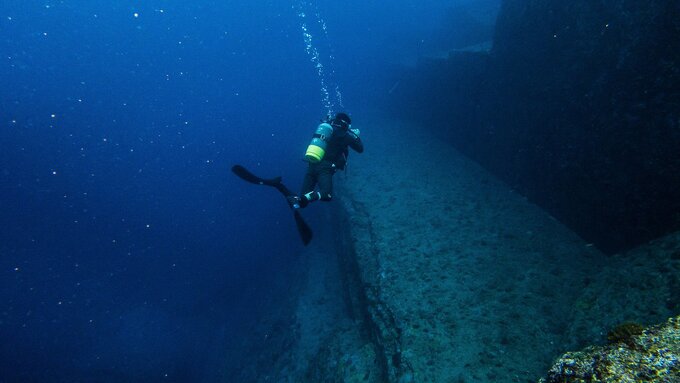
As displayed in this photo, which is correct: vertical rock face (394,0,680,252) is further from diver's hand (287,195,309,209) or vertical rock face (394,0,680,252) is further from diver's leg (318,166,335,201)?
diver's hand (287,195,309,209)

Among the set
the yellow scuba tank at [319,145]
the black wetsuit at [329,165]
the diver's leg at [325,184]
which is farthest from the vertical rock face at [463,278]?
the yellow scuba tank at [319,145]

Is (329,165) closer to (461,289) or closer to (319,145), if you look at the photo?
(319,145)

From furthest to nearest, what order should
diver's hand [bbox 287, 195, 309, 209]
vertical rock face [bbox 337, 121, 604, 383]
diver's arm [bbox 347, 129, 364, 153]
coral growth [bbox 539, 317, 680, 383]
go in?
diver's arm [bbox 347, 129, 364, 153]
diver's hand [bbox 287, 195, 309, 209]
vertical rock face [bbox 337, 121, 604, 383]
coral growth [bbox 539, 317, 680, 383]

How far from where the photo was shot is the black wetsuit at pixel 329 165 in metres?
5.66

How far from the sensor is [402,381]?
3.22 meters

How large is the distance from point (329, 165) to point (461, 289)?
3020 millimetres

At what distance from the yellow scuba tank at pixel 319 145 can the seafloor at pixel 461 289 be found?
4.68ft

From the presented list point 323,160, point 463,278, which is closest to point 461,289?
point 463,278

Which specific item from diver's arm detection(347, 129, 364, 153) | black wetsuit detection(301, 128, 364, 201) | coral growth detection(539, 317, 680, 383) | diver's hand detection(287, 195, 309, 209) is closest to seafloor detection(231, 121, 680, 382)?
black wetsuit detection(301, 128, 364, 201)

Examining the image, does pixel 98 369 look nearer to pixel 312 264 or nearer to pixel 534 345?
pixel 312 264

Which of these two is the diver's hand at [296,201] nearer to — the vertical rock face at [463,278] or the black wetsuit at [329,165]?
the black wetsuit at [329,165]

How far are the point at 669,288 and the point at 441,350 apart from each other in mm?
2039

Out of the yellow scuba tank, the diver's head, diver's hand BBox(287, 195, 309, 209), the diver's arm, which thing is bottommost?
diver's hand BBox(287, 195, 309, 209)

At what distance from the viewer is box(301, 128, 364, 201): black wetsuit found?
566 centimetres
